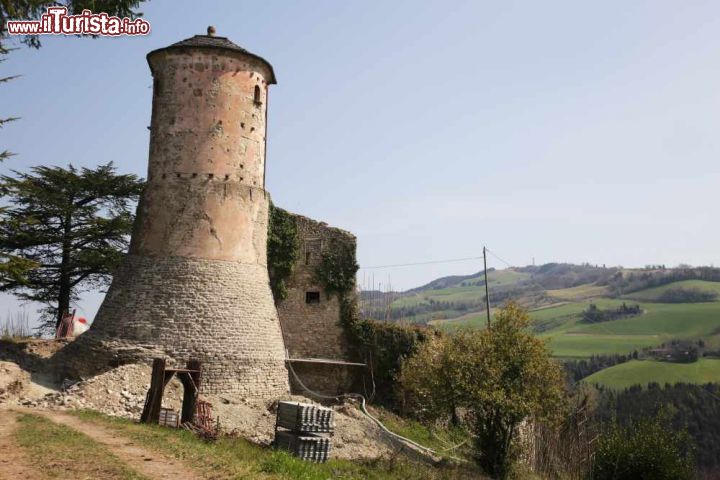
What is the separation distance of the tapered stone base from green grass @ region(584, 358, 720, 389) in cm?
6970

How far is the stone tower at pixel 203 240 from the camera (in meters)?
17.7

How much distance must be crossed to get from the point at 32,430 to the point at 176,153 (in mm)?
10921

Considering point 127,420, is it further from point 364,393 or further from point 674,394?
point 674,394

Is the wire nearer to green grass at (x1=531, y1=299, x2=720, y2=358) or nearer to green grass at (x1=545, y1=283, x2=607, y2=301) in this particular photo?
green grass at (x1=531, y1=299, x2=720, y2=358)

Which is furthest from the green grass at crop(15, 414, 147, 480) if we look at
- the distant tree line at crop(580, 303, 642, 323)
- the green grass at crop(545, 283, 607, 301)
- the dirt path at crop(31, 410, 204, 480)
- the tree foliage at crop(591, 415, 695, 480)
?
the green grass at crop(545, 283, 607, 301)

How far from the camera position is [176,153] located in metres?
19.5

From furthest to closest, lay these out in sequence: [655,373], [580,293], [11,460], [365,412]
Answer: [580,293], [655,373], [365,412], [11,460]

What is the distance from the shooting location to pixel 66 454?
9.71m

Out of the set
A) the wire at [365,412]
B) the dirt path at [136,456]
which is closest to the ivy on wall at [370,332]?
the wire at [365,412]

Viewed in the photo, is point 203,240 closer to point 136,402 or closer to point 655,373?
A: point 136,402

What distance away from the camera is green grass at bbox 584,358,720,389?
73.1m

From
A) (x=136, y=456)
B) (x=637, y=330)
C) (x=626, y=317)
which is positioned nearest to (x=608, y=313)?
(x=626, y=317)

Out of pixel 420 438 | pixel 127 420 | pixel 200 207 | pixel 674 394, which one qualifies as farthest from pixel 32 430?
pixel 674 394

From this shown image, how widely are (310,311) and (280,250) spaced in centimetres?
326
